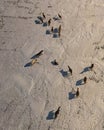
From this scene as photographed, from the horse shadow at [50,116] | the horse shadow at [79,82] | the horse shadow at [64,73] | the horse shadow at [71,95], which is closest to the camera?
the horse shadow at [50,116]

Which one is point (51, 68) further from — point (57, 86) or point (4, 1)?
point (4, 1)

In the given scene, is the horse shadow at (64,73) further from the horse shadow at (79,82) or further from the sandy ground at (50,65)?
the horse shadow at (79,82)

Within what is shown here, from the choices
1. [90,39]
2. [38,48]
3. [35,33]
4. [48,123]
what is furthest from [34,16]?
[48,123]

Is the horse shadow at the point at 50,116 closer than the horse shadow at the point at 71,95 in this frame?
Yes

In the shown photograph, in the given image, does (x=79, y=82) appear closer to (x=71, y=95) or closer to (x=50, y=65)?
(x=71, y=95)

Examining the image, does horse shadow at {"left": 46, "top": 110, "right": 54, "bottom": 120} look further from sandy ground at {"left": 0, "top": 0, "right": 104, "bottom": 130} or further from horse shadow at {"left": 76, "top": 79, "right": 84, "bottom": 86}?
horse shadow at {"left": 76, "top": 79, "right": 84, "bottom": 86}

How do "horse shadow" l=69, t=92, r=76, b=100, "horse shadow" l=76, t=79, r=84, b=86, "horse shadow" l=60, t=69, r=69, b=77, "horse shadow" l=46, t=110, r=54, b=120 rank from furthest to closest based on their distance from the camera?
"horse shadow" l=60, t=69, r=69, b=77
"horse shadow" l=76, t=79, r=84, b=86
"horse shadow" l=69, t=92, r=76, b=100
"horse shadow" l=46, t=110, r=54, b=120

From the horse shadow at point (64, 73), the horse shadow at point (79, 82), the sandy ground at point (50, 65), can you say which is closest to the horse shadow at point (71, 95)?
the sandy ground at point (50, 65)

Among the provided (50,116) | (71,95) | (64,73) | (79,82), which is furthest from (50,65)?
(50,116)

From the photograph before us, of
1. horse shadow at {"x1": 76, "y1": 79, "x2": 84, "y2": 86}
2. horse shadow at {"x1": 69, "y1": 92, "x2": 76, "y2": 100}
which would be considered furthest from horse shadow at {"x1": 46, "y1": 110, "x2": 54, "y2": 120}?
horse shadow at {"x1": 76, "y1": 79, "x2": 84, "y2": 86}

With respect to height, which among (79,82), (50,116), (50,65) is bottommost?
(50,116)
